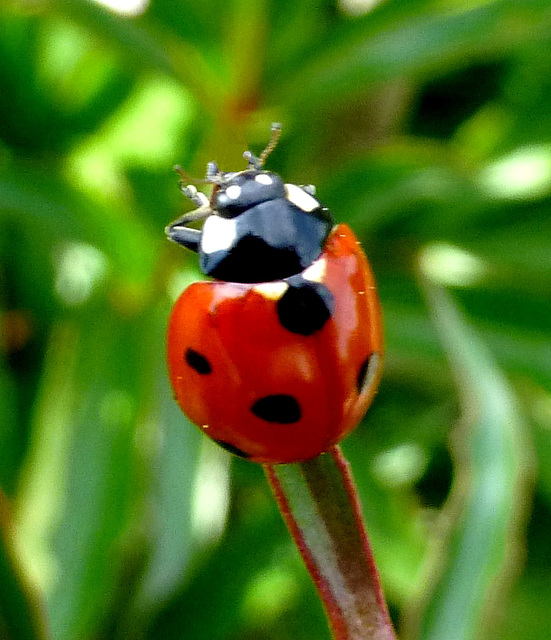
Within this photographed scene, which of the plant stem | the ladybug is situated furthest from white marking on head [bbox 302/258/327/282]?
the plant stem

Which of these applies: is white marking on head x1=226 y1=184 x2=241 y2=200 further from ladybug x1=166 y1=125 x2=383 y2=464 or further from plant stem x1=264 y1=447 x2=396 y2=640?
plant stem x1=264 y1=447 x2=396 y2=640

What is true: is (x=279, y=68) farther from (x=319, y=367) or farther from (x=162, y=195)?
(x=319, y=367)

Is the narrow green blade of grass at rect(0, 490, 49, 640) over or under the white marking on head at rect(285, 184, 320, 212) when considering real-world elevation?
under

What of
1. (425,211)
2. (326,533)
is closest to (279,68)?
(425,211)

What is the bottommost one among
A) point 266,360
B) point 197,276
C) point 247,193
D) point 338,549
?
point 338,549

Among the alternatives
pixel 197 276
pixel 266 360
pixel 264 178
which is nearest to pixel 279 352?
pixel 266 360

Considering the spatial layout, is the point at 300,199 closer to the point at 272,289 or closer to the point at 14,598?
the point at 272,289

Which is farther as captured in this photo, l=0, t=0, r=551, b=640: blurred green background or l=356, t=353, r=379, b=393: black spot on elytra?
l=0, t=0, r=551, b=640: blurred green background
